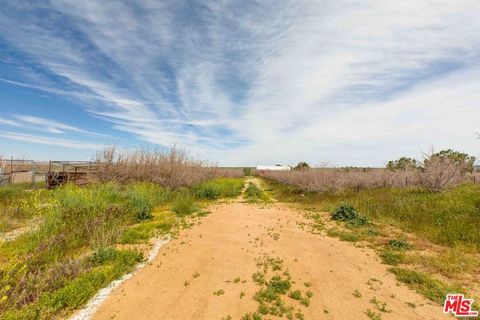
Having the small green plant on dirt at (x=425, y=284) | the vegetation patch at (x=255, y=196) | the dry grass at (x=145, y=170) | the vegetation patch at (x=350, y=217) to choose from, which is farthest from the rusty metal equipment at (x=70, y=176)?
the small green plant on dirt at (x=425, y=284)

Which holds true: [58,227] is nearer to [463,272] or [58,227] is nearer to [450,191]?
[463,272]

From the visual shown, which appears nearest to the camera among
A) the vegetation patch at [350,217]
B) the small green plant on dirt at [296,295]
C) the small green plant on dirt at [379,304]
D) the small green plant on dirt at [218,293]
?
the small green plant on dirt at [379,304]

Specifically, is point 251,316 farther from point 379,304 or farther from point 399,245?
point 399,245

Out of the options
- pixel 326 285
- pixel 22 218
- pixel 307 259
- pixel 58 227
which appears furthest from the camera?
pixel 22 218

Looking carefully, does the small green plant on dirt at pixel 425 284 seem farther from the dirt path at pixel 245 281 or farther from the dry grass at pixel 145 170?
the dry grass at pixel 145 170

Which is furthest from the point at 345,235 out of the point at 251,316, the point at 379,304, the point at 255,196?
the point at 255,196

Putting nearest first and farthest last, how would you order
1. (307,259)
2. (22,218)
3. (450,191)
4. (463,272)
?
(463,272), (307,259), (22,218), (450,191)

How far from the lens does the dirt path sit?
4.05 m

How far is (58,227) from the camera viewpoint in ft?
23.8

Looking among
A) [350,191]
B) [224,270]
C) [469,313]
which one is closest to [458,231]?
[469,313]

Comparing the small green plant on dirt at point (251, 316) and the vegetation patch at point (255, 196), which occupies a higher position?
the vegetation patch at point (255, 196)

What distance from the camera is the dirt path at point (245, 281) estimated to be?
4.05 meters

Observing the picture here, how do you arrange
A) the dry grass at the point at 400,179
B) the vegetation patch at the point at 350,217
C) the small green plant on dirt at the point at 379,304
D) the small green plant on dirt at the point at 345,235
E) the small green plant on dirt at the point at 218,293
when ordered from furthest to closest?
the dry grass at the point at 400,179
the vegetation patch at the point at 350,217
the small green plant on dirt at the point at 345,235
the small green plant on dirt at the point at 218,293
the small green plant on dirt at the point at 379,304

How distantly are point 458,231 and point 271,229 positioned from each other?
5839mm
